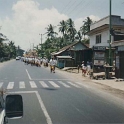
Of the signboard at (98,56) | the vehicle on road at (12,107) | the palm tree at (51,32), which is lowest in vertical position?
the vehicle on road at (12,107)

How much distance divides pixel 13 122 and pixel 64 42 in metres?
82.0

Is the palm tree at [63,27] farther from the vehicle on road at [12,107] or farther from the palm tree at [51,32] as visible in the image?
the vehicle on road at [12,107]

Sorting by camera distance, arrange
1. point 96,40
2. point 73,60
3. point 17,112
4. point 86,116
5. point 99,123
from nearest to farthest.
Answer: point 17,112 < point 99,123 < point 86,116 < point 96,40 < point 73,60

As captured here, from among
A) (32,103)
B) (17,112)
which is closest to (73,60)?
(32,103)

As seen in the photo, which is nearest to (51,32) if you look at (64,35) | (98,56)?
(64,35)

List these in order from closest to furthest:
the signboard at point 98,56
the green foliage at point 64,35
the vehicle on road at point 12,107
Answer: the vehicle on road at point 12,107
the signboard at point 98,56
the green foliage at point 64,35

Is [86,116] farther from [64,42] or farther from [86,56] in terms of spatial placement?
[64,42]

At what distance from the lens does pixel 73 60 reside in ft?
149

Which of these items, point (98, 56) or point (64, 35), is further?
point (64, 35)

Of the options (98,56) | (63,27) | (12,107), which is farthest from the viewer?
(63,27)

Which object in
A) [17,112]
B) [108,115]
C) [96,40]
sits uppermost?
[96,40]

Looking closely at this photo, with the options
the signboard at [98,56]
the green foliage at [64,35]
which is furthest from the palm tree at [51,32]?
the signboard at [98,56]

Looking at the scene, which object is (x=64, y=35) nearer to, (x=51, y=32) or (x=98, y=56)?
(x=51, y=32)

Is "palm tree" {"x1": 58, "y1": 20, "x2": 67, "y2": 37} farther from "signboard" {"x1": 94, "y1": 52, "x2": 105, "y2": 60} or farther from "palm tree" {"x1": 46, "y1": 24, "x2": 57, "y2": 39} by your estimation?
"signboard" {"x1": 94, "y1": 52, "x2": 105, "y2": 60}
